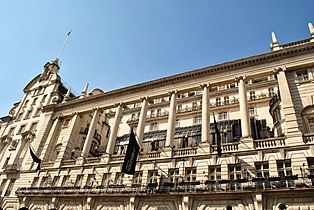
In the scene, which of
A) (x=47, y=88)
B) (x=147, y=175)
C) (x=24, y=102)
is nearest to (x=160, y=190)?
(x=147, y=175)

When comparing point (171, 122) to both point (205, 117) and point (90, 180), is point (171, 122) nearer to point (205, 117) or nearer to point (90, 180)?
point (205, 117)

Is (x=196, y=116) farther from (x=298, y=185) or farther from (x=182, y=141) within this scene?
(x=298, y=185)

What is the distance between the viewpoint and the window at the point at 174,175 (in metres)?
24.2

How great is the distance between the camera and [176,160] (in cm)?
2533

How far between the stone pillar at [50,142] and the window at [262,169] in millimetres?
31657

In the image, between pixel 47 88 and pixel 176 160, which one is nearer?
pixel 176 160

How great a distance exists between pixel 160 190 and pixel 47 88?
3642 centimetres

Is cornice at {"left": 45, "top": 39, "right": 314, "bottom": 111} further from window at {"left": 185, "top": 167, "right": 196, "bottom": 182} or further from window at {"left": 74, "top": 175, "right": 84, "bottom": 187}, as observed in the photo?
window at {"left": 74, "top": 175, "right": 84, "bottom": 187}

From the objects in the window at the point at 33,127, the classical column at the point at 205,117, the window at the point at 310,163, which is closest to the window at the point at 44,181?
the window at the point at 33,127

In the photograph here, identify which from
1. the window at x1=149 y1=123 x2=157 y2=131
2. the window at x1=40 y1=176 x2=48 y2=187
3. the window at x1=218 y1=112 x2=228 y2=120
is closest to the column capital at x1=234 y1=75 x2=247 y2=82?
the window at x1=218 y1=112 x2=228 y2=120

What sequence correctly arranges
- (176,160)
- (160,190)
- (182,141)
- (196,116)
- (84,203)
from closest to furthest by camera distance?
(160,190)
(176,160)
(84,203)
(182,141)
(196,116)

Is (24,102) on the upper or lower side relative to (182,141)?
upper

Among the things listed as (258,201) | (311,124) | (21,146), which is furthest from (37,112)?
(311,124)

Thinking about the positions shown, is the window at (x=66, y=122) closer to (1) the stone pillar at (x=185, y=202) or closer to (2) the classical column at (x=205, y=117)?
(2) the classical column at (x=205, y=117)
